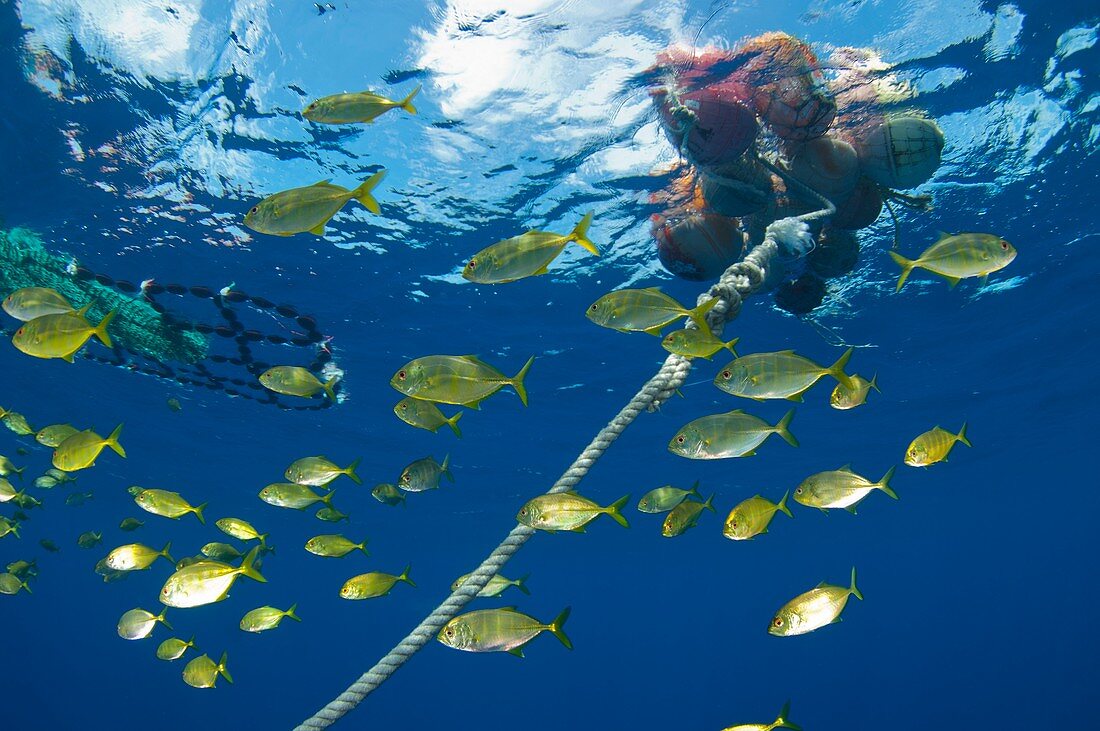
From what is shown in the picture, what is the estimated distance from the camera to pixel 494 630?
14.9 feet

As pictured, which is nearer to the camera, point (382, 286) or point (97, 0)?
point (97, 0)

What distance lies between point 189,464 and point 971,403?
41352 millimetres

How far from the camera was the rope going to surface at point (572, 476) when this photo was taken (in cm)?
353

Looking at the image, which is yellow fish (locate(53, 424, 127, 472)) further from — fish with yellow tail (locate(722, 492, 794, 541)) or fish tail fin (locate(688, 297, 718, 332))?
fish with yellow tail (locate(722, 492, 794, 541))

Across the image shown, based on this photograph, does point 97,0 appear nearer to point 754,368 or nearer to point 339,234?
point 339,234

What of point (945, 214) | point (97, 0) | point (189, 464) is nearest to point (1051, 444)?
point (945, 214)

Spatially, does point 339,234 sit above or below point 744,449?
above

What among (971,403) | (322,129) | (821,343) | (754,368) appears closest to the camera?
(754,368)

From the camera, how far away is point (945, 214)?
1256 centimetres

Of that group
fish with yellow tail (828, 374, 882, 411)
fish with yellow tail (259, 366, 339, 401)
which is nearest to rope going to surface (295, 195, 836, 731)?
fish with yellow tail (828, 374, 882, 411)

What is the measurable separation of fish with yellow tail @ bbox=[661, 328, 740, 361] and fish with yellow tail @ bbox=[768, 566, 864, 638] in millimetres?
2453

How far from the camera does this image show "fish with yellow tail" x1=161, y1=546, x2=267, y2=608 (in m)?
5.40

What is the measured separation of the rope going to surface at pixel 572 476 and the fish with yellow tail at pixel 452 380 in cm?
80

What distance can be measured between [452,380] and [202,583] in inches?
133
